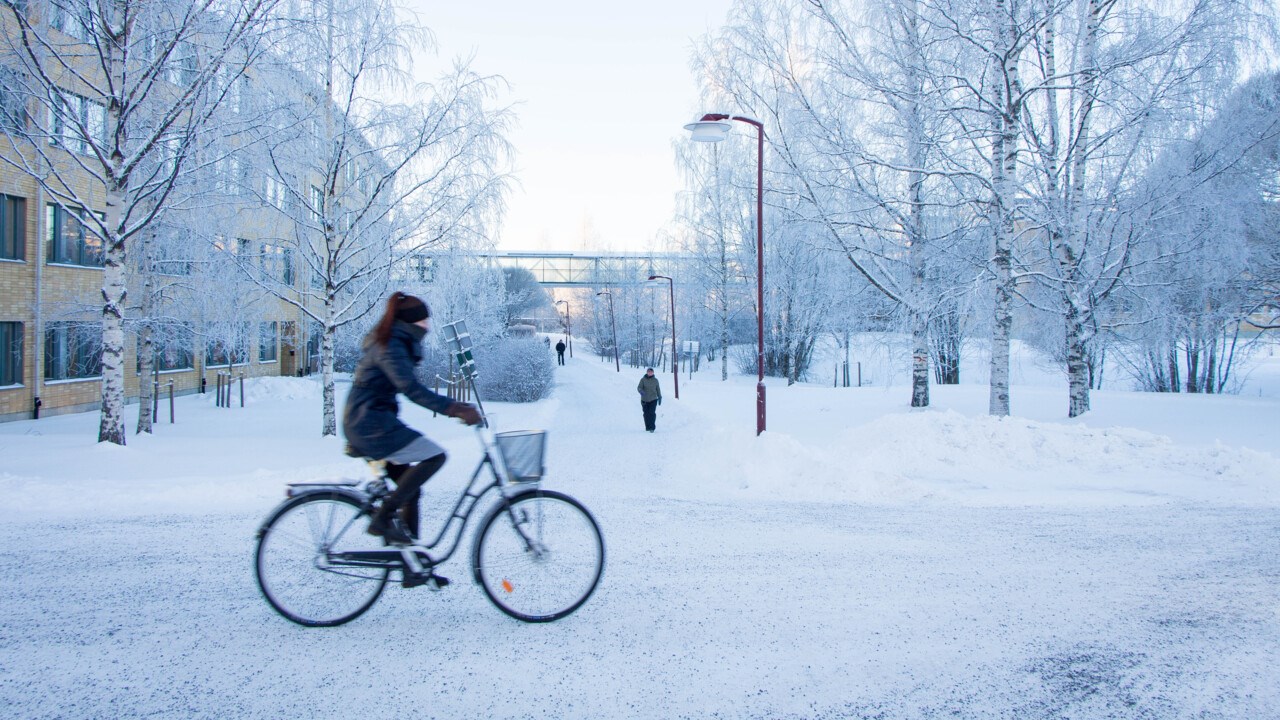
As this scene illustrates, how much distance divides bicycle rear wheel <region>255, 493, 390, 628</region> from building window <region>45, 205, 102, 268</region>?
20.7m

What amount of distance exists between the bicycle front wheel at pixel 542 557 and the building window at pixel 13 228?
69.2 feet

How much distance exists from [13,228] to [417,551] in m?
21.2

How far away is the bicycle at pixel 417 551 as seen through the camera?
149 inches

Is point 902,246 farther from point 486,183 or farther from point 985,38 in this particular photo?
point 486,183

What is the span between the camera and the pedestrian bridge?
136ft

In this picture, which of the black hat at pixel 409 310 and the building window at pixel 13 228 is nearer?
the black hat at pixel 409 310

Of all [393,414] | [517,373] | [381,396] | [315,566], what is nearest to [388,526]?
[315,566]

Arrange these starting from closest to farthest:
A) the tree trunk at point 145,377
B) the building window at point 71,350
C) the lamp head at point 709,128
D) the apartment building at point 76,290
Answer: the lamp head at point 709,128 < the tree trunk at point 145,377 < the apartment building at point 76,290 < the building window at point 71,350

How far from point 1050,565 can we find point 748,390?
2185cm

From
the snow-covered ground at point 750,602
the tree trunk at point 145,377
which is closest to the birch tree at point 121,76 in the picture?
the snow-covered ground at point 750,602

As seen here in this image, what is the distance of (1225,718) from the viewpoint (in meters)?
2.94

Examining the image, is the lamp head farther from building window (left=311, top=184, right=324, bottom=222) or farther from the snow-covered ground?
building window (left=311, top=184, right=324, bottom=222)

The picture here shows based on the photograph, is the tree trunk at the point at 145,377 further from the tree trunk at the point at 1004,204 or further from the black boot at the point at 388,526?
the tree trunk at the point at 1004,204

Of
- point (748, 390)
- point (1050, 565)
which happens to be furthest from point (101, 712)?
point (748, 390)
